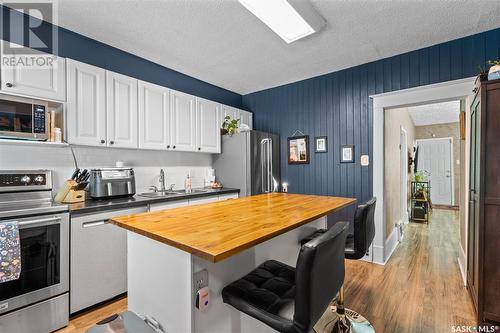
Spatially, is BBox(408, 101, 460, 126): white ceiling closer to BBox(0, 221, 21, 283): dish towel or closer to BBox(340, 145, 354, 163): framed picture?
BBox(340, 145, 354, 163): framed picture

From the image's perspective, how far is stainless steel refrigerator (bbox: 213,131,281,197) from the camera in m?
3.54

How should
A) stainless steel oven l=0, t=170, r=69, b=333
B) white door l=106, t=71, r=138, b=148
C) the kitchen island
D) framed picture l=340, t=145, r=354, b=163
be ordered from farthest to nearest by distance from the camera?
1. framed picture l=340, t=145, r=354, b=163
2. white door l=106, t=71, r=138, b=148
3. stainless steel oven l=0, t=170, r=69, b=333
4. the kitchen island

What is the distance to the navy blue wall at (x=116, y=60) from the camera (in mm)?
2402

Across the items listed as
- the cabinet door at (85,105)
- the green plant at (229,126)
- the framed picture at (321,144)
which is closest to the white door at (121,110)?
the cabinet door at (85,105)

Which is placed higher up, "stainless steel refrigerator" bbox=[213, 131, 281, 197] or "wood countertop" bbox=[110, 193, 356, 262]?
"stainless steel refrigerator" bbox=[213, 131, 281, 197]

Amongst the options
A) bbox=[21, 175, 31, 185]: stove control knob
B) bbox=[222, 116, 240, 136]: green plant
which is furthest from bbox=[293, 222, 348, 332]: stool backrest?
bbox=[222, 116, 240, 136]: green plant

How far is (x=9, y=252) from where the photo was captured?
1.59 metres

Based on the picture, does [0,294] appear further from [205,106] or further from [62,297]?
[205,106]

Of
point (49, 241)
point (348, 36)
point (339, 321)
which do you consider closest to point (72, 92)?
point (49, 241)

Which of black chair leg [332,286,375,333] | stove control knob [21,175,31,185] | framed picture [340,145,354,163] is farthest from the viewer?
framed picture [340,145,354,163]

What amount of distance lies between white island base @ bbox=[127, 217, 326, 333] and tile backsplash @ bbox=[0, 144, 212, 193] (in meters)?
1.60

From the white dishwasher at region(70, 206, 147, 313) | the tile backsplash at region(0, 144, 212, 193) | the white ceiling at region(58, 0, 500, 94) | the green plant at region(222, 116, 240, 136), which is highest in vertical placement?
the white ceiling at region(58, 0, 500, 94)

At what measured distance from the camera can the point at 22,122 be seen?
198 centimetres

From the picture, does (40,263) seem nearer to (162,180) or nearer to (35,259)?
(35,259)
